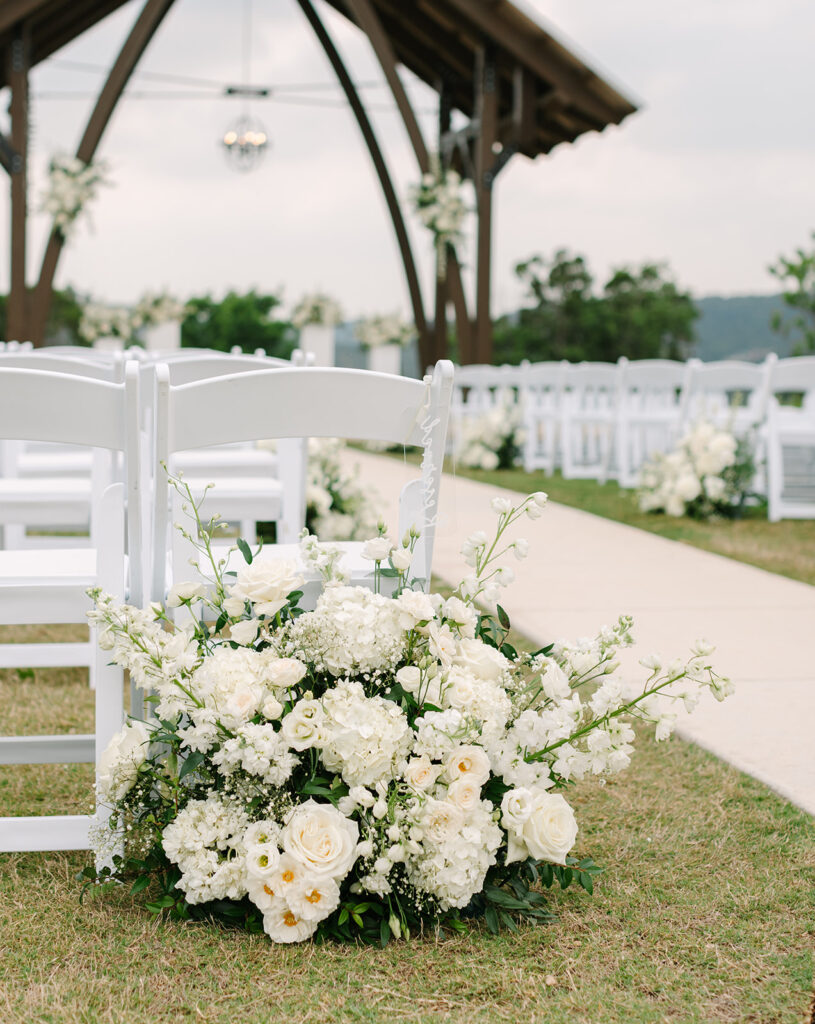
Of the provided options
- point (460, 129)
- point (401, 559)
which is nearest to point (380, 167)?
point (460, 129)

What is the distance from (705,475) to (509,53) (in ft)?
22.1

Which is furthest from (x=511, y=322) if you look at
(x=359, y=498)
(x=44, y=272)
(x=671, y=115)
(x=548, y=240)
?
(x=359, y=498)

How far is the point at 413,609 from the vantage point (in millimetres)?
1745

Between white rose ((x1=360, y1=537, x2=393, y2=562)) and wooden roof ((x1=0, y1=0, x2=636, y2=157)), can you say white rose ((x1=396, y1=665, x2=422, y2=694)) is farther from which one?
wooden roof ((x1=0, y1=0, x2=636, y2=157))

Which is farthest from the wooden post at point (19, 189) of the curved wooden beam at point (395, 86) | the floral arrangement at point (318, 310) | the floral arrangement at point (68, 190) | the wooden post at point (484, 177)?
the wooden post at point (484, 177)

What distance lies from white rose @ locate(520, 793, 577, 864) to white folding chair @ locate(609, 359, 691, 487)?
19.5 ft

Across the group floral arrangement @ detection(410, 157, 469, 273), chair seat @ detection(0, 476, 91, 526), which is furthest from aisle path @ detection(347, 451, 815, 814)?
floral arrangement @ detection(410, 157, 469, 273)

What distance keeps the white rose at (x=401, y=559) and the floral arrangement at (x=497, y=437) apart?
27.2 ft

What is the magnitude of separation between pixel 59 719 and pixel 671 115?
19862 mm

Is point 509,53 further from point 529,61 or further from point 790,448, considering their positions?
point 790,448

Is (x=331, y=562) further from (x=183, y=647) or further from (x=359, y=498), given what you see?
(x=359, y=498)

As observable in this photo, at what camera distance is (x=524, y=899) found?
1.78 metres

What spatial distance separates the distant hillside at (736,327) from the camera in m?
22.4

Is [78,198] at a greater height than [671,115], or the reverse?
[671,115]
